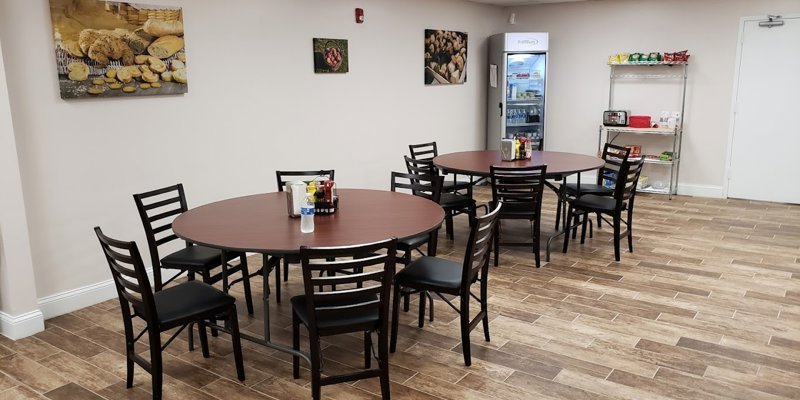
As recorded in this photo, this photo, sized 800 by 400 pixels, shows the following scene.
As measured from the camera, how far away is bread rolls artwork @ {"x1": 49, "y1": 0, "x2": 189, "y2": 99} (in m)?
3.96

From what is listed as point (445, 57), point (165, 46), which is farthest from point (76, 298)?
point (445, 57)

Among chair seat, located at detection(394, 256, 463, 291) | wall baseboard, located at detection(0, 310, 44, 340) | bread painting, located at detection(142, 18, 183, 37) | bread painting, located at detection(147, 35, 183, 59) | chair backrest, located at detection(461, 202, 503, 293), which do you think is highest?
bread painting, located at detection(142, 18, 183, 37)

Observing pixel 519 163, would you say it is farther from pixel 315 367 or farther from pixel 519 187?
pixel 315 367

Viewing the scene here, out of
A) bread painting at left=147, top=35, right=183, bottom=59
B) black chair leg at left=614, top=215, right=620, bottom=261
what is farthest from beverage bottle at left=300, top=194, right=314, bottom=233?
black chair leg at left=614, top=215, right=620, bottom=261

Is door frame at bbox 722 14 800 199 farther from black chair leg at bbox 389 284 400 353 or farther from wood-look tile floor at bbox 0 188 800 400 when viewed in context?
black chair leg at bbox 389 284 400 353

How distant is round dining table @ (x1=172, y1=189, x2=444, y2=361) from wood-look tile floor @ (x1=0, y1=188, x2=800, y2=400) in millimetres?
410

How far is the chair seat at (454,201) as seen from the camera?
5.39m

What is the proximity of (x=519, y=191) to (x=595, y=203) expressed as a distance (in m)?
0.79

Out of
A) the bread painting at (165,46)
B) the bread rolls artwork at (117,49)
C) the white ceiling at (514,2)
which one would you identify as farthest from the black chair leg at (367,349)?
the white ceiling at (514,2)

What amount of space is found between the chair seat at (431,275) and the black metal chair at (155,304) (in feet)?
3.06

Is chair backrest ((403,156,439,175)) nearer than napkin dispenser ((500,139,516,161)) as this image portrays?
Yes

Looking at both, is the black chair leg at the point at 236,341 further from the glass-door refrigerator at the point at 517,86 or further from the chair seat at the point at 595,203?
the glass-door refrigerator at the point at 517,86

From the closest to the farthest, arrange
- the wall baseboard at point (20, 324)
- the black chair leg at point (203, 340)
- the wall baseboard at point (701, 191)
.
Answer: the black chair leg at point (203, 340), the wall baseboard at point (20, 324), the wall baseboard at point (701, 191)

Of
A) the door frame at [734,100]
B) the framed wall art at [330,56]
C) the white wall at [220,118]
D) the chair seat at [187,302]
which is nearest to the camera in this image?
the chair seat at [187,302]
